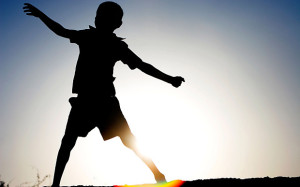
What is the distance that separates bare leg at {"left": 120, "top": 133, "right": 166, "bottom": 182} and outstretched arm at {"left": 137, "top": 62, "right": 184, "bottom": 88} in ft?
2.76

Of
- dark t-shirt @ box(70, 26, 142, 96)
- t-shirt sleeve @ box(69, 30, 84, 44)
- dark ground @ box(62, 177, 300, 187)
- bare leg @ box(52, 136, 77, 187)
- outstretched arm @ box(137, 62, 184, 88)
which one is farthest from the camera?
outstretched arm @ box(137, 62, 184, 88)

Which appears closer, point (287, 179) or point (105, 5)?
point (287, 179)

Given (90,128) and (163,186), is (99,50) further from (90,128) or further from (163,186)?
(163,186)

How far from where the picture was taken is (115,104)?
11.7 feet

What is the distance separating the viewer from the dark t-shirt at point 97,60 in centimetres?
351

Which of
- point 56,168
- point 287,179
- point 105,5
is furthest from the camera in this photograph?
point 105,5

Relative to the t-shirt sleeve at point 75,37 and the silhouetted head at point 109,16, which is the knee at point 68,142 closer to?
the t-shirt sleeve at point 75,37

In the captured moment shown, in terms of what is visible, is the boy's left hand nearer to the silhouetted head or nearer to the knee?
the silhouetted head

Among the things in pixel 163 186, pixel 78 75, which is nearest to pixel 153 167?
pixel 163 186

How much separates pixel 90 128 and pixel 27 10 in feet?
5.50

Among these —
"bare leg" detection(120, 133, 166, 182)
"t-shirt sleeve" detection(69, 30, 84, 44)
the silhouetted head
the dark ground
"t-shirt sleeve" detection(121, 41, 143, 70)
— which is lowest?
the dark ground

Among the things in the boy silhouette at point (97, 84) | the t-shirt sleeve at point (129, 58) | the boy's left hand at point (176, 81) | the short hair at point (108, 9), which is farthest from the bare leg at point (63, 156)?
the short hair at point (108, 9)

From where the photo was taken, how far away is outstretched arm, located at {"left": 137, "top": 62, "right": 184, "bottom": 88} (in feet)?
12.2

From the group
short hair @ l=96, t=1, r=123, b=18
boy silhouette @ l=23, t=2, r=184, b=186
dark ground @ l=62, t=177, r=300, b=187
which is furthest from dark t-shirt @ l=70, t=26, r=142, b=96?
dark ground @ l=62, t=177, r=300, b=187
